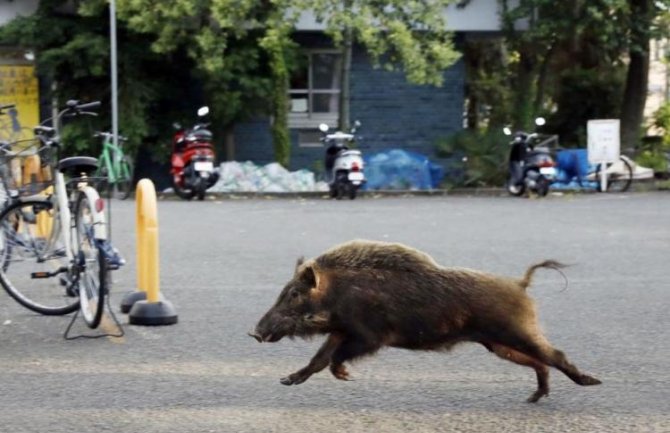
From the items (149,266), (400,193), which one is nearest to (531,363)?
(149,266)

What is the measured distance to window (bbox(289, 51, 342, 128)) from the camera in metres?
27.6

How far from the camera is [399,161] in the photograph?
24156 mm

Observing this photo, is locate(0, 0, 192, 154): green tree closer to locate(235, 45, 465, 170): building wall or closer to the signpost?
locate(235, 45, 465, 170): building wall

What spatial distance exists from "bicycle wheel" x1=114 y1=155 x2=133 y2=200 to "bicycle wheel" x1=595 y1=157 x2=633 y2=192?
29.1 feet

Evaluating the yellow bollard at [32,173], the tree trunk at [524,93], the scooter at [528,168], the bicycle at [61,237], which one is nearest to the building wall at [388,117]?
the tree trunk at [524,93]

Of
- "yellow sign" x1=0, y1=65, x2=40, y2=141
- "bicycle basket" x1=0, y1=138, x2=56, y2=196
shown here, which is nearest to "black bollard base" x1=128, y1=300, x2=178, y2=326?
"bicycle basket" x1=0, y1=138, x2=56, y2=196

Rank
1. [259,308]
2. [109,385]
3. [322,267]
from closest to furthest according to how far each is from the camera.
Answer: [322,267]
[109,385]
[259,308]

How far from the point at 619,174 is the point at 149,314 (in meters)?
16.8

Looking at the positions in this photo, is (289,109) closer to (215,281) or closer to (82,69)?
(82,69)

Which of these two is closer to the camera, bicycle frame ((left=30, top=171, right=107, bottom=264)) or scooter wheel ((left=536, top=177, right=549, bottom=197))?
bicycle frame ((left=30, top=171, right=107, bottom=264))

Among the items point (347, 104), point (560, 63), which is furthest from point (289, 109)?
point (560, 63)

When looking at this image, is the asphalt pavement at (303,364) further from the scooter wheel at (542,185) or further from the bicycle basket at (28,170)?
the scooter wheel at (542,185)

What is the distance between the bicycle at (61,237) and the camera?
8172 millimetres

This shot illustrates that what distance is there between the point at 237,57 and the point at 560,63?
34.7 ft
